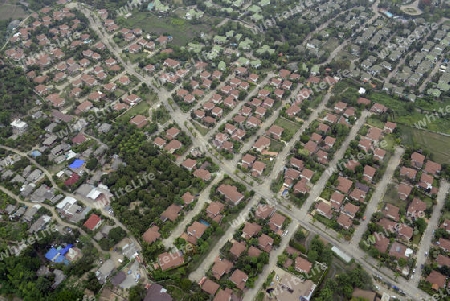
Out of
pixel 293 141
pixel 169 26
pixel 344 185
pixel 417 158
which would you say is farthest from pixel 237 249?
pixel 169 26

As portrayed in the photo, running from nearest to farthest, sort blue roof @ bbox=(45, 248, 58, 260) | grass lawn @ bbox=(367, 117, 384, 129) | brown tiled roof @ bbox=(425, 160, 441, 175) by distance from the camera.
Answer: blue roof @ bbox=(45, 248, 58, 260) < brown tiled roof @ bbox=(425, 160, 441, 175) < grass lawn @ bbox=(367, 117, 384, 129)

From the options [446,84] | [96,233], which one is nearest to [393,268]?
[96,233]

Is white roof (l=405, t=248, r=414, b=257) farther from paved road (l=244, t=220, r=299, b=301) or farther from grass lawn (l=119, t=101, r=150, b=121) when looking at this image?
grass lawn (l=119, t=101, r=150, b=121)

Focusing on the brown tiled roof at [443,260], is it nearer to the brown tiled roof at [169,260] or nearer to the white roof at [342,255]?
the white roof at [342,255]

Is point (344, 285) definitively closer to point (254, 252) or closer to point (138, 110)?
point (254, 252)

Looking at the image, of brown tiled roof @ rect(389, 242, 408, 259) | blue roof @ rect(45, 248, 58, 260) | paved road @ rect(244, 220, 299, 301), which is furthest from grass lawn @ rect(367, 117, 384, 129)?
blue roof @ rect(45, 248, 58, 260)
